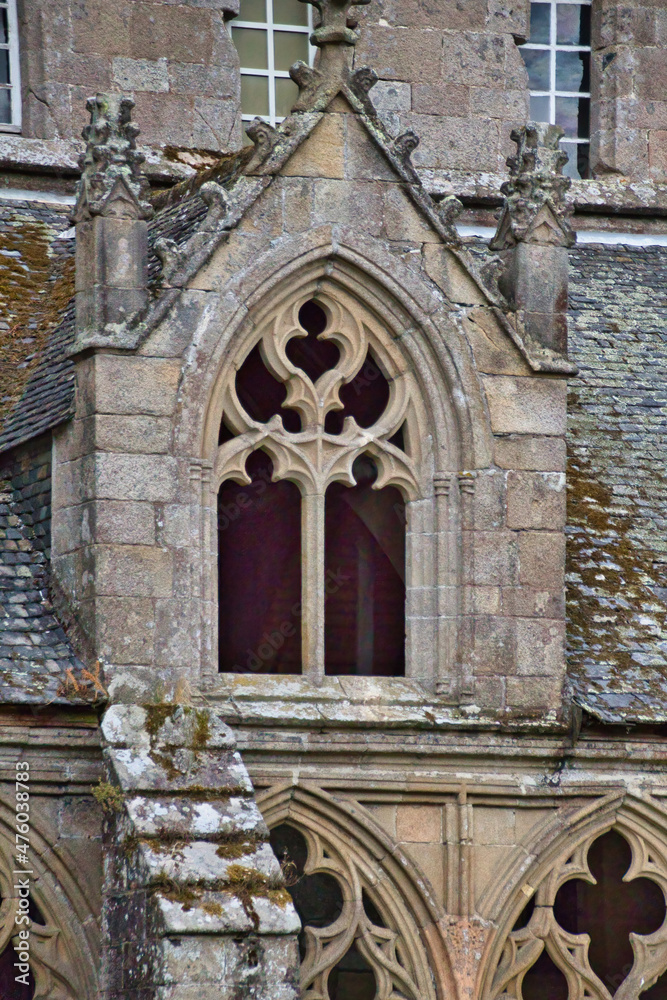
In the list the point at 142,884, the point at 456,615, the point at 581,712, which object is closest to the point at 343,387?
the point at 456,615

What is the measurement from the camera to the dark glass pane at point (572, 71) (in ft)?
62.6


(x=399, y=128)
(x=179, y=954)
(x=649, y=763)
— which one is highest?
(x=399, y=128)

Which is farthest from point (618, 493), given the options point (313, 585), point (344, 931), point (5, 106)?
Result: point (5, 106)

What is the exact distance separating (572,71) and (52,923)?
Answer: 10366 millimetres

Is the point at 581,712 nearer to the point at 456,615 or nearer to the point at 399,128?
the point at 456,615

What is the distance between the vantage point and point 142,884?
11344mm

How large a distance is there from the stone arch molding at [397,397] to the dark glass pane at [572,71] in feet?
20.5

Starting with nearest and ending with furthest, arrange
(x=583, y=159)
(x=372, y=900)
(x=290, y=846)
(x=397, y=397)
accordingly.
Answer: (x=372, y=900)
(x=290, y=846)
(x=397, y=397)
(x=583, y=159)

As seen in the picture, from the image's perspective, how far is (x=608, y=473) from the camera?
593 inches

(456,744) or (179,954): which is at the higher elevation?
(456,744)

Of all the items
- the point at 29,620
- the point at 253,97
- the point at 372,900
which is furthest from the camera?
the point at 253,97

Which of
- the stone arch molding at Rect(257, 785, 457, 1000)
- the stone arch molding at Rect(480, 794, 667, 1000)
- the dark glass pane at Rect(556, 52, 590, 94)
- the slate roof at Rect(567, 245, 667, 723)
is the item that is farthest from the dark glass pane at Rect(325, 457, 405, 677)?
the dark glass pane at Rect(556, 52, 590, 94)

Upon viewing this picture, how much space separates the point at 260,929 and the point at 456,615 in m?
3.07

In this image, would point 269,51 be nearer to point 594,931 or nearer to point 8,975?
point 594,931
